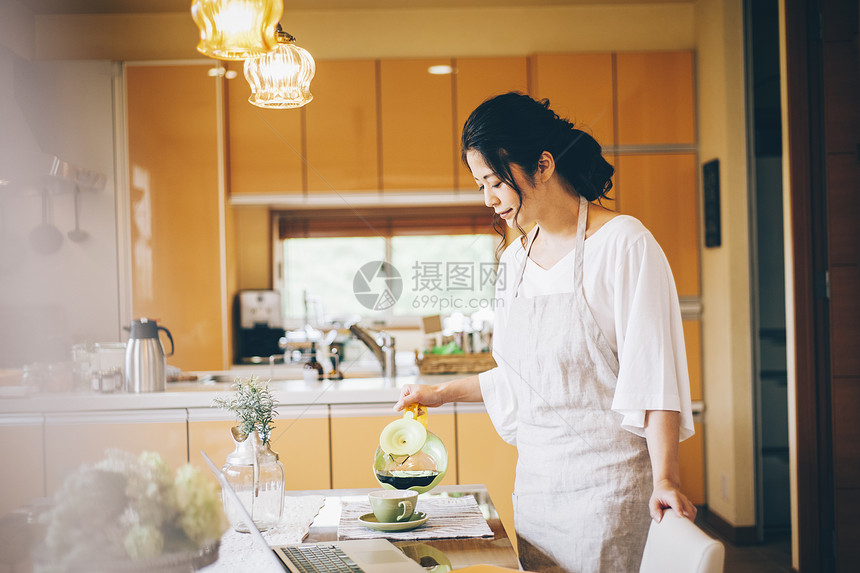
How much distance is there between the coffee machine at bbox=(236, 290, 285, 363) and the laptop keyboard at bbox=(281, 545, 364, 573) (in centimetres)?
278

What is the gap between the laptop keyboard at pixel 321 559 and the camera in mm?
972

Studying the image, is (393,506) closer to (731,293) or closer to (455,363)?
(455,363)

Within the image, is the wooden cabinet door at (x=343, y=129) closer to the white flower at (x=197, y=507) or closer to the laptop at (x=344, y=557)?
the laptop at (x=344, y=557)

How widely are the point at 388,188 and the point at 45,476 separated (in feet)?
10.4

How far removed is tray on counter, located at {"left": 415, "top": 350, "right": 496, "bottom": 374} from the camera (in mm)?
2877

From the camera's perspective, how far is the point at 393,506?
1214 millimetres

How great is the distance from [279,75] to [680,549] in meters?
1.27

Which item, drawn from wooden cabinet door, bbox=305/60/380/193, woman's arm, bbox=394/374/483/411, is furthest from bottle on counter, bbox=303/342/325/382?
woman's arm, bbox=394/374/483/411

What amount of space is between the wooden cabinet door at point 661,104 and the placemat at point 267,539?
255 centimetres

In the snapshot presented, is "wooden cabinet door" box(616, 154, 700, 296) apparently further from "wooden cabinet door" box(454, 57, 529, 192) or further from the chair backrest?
the chair backrest

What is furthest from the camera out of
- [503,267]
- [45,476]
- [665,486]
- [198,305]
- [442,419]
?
[198,305]

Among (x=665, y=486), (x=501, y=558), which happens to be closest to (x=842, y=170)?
(x=665, y=486)

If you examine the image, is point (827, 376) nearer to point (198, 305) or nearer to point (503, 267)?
point (503, 267)

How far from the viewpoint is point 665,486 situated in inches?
42.4
